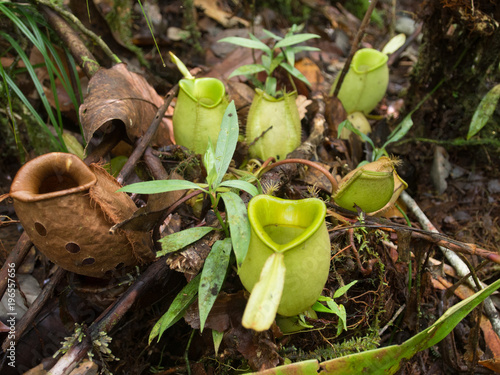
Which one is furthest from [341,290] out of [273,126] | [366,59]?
[366,59]

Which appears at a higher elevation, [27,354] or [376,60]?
[376,60]

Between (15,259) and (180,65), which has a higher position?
(180,65)

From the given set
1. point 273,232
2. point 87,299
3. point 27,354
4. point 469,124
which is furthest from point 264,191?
point 469,124

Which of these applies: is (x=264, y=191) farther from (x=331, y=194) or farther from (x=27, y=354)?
(x=27, y=354)

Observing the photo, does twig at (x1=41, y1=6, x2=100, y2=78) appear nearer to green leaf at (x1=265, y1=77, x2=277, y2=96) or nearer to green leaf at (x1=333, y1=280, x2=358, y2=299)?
green leaf at (x1=265, y1=77, x2=277, y2=96)

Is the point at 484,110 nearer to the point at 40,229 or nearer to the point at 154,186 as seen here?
the point at 154,186

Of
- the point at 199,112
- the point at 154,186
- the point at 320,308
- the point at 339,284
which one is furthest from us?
the point at 199,112

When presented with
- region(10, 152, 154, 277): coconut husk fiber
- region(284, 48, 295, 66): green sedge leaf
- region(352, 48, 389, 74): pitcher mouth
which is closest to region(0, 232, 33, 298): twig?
region(10, 152, 154, 277): coconut husk fiber

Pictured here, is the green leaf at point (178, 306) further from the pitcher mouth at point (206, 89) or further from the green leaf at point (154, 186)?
the pitcher mouth at point (206, 89)
